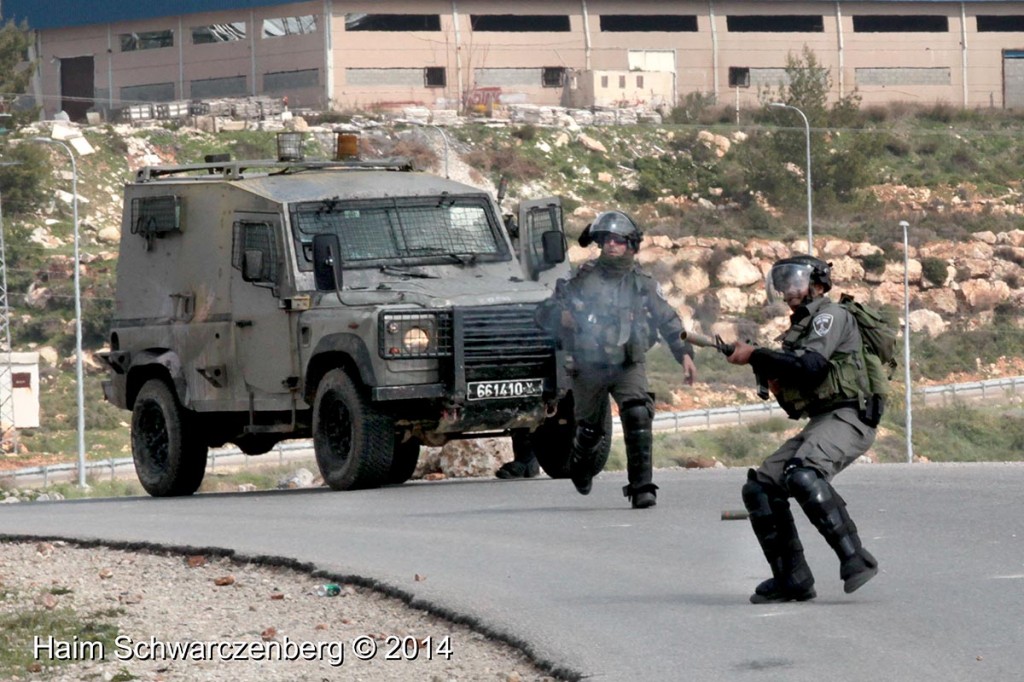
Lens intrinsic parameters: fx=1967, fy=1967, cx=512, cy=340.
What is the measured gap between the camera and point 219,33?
82750mm

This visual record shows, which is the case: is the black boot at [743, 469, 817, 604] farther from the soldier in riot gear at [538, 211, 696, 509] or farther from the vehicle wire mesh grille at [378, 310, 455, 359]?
the vehicle wire mesh grille at [378, 310, 455, 359]

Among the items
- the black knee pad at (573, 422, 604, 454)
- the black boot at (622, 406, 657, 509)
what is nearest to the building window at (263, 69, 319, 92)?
the black boot at (622, 406, 657, 509)

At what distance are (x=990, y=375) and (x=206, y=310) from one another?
4723cm

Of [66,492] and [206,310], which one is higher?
[206,310]

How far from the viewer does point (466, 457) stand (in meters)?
20.4

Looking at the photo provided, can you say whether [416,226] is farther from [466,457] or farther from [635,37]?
[635,37]

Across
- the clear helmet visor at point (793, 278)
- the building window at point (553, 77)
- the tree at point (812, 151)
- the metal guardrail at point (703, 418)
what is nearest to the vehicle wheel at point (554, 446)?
the clear helmet visor at point (793, 278)

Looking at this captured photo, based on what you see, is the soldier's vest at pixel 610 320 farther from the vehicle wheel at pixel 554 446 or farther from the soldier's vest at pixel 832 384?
the vehicle wheel at pixel 554 446

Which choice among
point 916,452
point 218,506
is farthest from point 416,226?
point 916,452

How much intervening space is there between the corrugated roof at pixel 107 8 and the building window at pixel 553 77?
357 centimetres

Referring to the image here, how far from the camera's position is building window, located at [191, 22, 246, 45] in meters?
82.1

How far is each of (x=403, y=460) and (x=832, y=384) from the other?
9.00 meters

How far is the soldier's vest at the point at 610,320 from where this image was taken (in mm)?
12758

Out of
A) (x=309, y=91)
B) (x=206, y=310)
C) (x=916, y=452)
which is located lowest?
(x=916, y=452)
